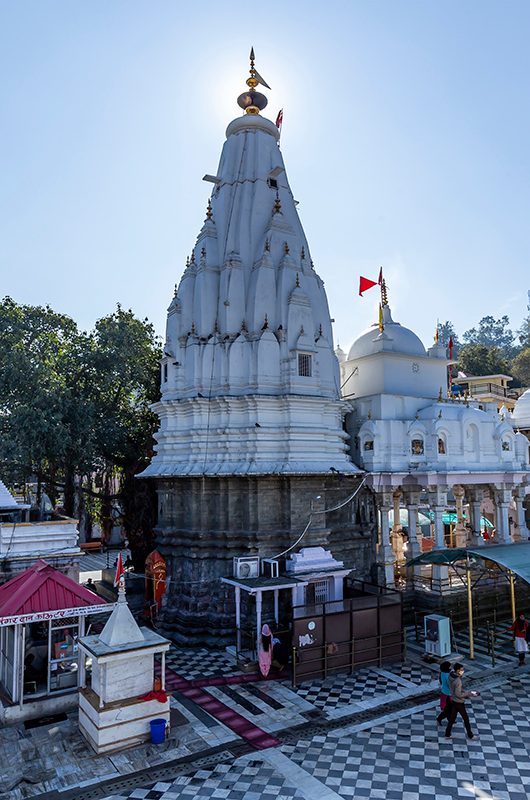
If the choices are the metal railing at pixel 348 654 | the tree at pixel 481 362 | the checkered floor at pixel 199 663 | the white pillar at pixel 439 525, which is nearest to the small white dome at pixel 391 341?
the white pillar at pixel 439 525

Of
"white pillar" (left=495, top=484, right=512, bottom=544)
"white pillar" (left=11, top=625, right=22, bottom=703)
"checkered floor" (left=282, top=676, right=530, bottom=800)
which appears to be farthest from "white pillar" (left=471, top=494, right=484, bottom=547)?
"white pillar" (left=11, top=625, right=22, bottom=703)

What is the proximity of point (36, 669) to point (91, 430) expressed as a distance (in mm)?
12862

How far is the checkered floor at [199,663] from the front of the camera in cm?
1352

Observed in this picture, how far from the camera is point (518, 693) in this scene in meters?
12.2

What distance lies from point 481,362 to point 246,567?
4904 centimetres

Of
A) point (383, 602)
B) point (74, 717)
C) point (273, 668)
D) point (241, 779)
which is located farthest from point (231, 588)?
point (241, 779)

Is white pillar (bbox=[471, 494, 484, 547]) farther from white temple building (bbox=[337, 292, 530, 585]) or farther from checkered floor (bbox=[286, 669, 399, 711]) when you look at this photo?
checkered floor (bbox=[286, 669, 399, 711])

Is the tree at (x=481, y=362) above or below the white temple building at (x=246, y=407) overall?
above

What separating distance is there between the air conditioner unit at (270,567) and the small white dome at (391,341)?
9264mm

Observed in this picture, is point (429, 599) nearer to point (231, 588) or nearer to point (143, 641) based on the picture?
point (231, 588)

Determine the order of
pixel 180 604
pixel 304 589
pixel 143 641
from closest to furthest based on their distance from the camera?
pixel 143 641 < pixel 304 589 < pixel 180 604

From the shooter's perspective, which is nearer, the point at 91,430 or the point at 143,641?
the point at 143,641

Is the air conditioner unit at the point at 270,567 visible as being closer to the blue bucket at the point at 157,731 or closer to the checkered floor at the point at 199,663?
the checkered floor at the point at 199,663

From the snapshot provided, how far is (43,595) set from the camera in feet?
37.0
